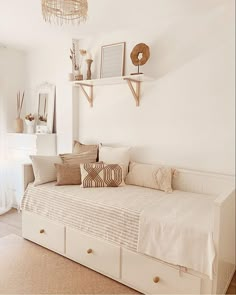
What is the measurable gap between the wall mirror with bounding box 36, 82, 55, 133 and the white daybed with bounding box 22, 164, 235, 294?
961 mm

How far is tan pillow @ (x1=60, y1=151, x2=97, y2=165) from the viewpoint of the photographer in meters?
2.78

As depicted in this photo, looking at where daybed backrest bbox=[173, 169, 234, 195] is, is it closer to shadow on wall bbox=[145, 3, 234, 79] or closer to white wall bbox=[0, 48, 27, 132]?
shadow on wall bbox=[145, 3, 234, 79]

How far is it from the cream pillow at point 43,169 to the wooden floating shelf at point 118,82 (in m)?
0.93

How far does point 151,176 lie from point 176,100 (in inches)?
30.6

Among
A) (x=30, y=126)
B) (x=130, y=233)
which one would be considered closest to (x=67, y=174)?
(x=130, y=233)

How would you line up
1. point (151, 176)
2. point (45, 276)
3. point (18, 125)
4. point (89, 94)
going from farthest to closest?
point (18, 125) → point (89, 94) → point (151, 176) → point (45, 276)

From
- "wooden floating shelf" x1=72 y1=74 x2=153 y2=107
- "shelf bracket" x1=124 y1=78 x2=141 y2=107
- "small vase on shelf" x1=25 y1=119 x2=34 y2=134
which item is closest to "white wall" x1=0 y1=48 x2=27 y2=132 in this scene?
"small vase on shelf" x1=25 y1=119 x2=34 y2=134

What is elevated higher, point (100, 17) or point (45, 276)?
point (100, 17)

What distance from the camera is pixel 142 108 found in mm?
2799

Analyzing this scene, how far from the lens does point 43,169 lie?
2.62 meters

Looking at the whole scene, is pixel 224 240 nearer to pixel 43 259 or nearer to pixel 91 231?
pixel 91 231

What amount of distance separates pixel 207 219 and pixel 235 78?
1193 mm

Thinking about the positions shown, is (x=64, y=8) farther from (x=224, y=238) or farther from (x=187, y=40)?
(x=224, y=238)

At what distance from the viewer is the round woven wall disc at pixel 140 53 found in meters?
2.58
